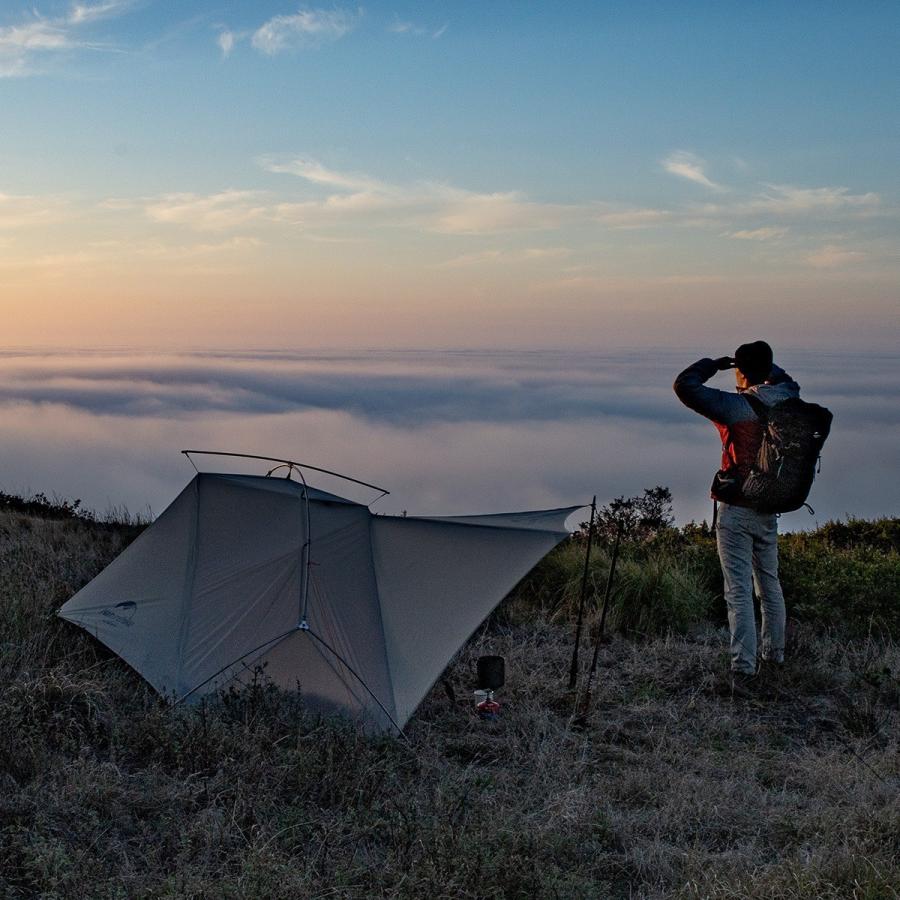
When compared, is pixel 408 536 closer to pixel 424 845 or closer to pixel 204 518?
pixel 204 518

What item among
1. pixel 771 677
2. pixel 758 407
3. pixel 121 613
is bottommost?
pixel 771 677

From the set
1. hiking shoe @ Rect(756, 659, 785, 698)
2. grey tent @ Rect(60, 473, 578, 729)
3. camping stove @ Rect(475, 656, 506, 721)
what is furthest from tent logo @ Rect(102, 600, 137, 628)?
hiking shoe @ Rect(756, 659, 785, 698)

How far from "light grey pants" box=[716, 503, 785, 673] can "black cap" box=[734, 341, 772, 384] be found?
1.01 meters

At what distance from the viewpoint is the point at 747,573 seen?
8.13m

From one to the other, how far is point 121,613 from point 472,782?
10.9ft

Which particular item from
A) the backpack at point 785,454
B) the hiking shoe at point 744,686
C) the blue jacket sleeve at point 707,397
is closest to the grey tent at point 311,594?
the blue jacket sleeve at point 707,397

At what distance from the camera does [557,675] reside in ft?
28.5

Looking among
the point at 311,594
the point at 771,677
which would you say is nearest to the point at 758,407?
the point at 771,677

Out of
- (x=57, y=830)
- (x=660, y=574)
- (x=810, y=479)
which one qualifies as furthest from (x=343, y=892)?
(x=660, y=574)

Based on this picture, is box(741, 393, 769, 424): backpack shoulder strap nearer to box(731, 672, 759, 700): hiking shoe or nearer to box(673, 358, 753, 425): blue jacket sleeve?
box(673, 358, 753, 425): blue jacket sleeve

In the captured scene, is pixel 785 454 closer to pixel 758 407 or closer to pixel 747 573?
pixel 758 407

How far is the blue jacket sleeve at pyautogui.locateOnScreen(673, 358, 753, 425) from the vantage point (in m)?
7.83

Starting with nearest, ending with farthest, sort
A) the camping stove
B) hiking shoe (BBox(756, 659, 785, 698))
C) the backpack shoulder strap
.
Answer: the camping stove, the backpack shoulder strap, hiking shoe (BBox(756, 659, 785, 698))

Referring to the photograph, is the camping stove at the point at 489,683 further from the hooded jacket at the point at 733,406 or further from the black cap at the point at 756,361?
the black cap at the point at 756,361
